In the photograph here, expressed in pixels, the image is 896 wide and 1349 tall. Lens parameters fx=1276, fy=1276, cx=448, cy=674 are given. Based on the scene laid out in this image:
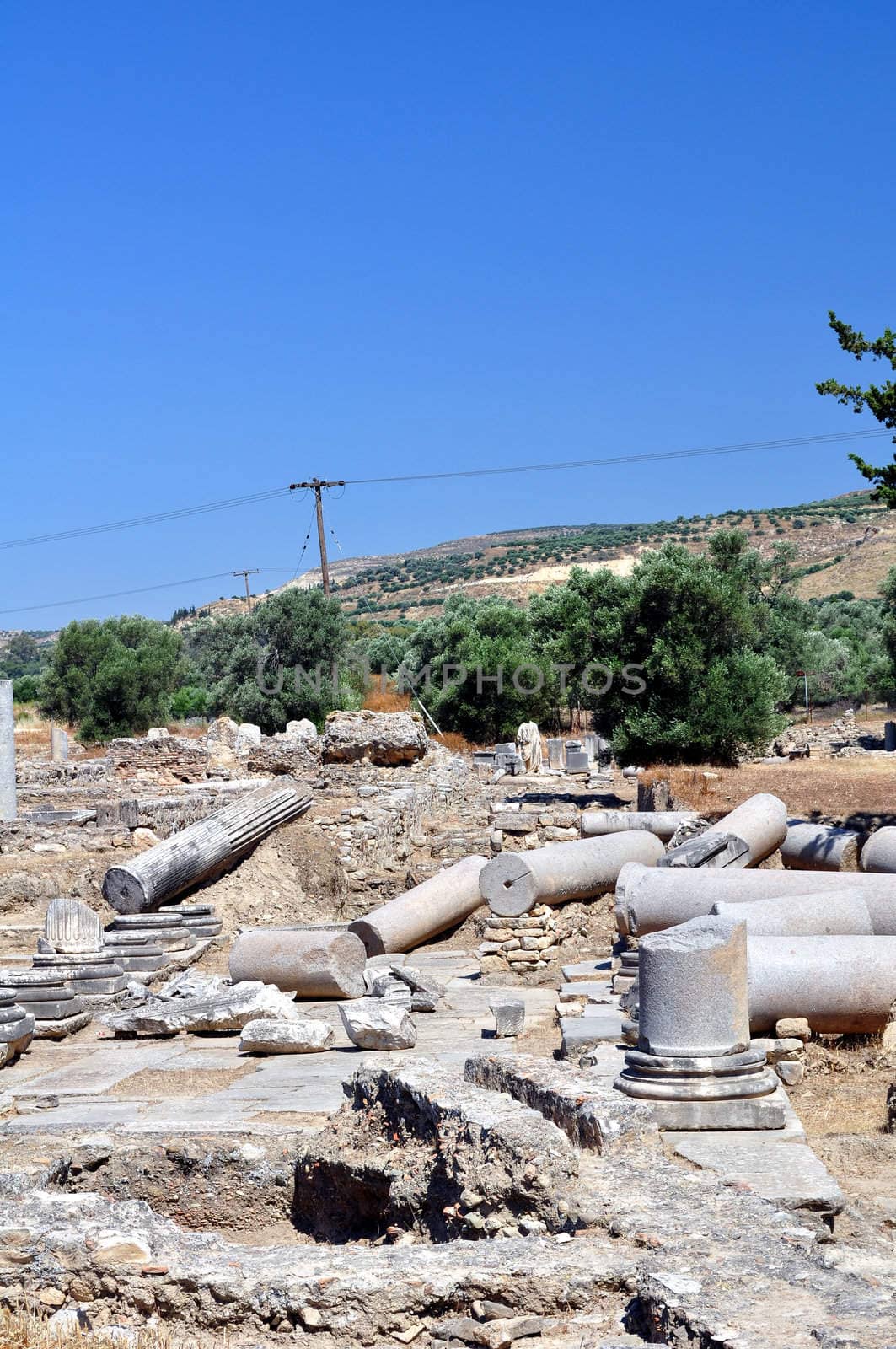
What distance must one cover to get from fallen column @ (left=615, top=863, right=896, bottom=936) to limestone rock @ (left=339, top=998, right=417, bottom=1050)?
223cm

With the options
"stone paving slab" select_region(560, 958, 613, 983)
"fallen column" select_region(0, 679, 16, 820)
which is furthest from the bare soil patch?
"fallen column" select_region(0, 679, 16, 820)

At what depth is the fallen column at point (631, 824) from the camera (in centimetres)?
1492

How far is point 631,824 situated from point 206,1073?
6796 mm

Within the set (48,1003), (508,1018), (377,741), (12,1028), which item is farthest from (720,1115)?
(377,741)

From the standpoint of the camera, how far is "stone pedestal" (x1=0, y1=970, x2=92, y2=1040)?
11.5m

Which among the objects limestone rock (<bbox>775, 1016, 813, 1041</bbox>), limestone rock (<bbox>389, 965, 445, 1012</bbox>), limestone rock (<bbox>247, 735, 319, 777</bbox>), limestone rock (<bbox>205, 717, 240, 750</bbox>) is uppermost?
limestone rock (<bbox>205, 717, 240, 750</bbox>)

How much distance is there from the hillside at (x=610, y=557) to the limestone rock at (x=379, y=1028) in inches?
2604

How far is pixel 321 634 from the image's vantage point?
40.0 metres

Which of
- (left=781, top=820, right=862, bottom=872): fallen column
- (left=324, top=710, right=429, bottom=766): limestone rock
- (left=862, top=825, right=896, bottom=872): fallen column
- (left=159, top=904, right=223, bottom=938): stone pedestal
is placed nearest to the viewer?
(left=862, top=825, right=896, bottom=872): fallen column

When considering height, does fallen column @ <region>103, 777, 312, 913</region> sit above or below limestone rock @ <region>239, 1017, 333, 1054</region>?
above

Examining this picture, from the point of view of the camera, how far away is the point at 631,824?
1495 centimetres

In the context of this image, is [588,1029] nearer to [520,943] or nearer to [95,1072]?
[95,1072]

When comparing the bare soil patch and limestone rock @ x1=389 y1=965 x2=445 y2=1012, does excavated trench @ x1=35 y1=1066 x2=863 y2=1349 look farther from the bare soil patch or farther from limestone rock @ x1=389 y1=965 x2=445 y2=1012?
limestone rock @ x1=389 y1=965 x2=445 y2=1012

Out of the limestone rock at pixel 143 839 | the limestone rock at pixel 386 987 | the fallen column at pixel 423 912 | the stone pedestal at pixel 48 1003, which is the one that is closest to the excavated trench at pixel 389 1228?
the limestone rock at pixel 386 987
